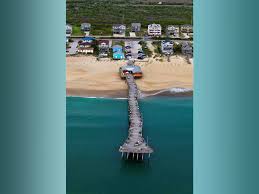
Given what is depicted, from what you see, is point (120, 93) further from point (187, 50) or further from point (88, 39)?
point (88, 39)

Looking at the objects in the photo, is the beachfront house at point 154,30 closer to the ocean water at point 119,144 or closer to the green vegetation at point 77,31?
the green vegetation at point 77,31

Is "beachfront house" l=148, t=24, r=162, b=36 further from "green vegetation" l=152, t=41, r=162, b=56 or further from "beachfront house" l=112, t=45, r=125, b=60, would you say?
"beachfront house" l=112, t=45, r=125, b=60
